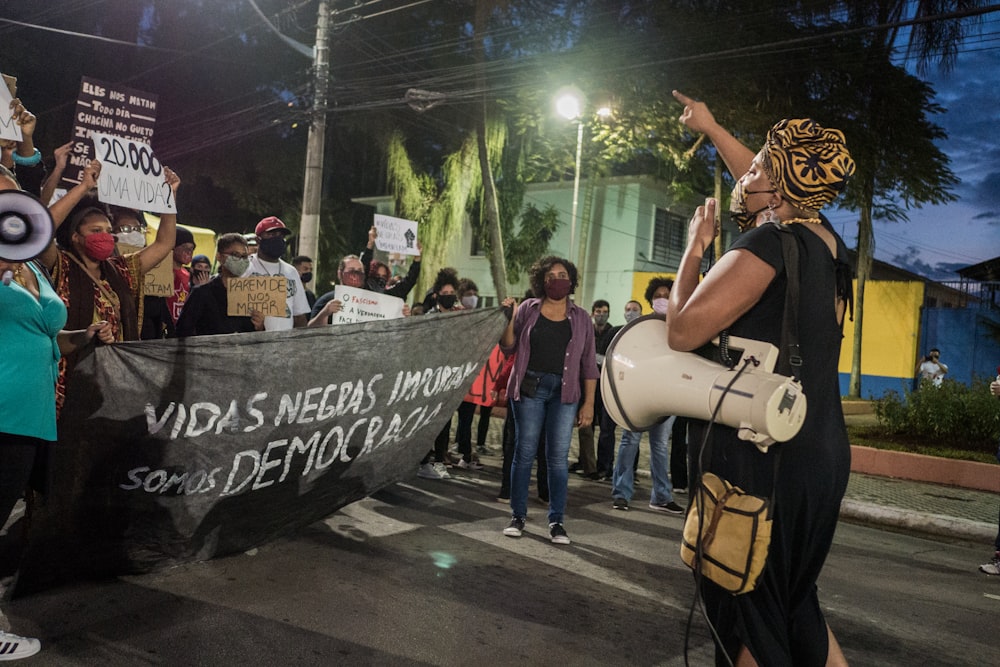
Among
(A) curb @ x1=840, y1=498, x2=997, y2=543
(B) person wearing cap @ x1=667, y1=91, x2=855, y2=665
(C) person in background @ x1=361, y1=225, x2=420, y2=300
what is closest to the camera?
(B) person wearing cap @ x1=667, y1=91, x2=855, y2=665

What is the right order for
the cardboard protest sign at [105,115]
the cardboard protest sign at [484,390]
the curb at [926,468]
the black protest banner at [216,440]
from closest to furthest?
1. the black protest banner at [216,440]
2. the cardboard protest sign at [105,115]
3. the cardboard protest sign at [484,390]
4. the curb at [926,468]

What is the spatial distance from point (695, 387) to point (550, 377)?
12.9 ft

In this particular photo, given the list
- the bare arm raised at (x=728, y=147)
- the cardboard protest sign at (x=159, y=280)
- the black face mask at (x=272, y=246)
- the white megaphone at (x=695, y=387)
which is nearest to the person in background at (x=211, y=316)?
the black face mask at (x=272, y=246)

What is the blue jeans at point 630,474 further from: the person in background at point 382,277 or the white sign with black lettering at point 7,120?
the white sign with black lettering at point 7,120

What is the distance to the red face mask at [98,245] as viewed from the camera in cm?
454

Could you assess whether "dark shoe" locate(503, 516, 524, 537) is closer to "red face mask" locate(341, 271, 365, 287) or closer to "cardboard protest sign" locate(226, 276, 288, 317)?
"cardboard protest sign" locate(226, 276, 288, 317)

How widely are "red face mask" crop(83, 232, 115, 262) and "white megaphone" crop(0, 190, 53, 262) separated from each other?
1.57 metres

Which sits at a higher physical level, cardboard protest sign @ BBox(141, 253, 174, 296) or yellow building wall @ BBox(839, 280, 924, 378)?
yellow building wall @ BBox(839, 280, 924, 378)

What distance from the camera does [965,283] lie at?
24.4m

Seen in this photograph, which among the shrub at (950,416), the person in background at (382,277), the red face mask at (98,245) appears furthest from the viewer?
the shrub at (950,416)

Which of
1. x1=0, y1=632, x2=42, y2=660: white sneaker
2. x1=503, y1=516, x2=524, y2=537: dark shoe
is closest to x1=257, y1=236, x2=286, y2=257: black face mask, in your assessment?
x1=503, y1=516, x2=524, y2=537: dark shoe

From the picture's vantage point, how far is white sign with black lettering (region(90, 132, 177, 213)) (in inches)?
205

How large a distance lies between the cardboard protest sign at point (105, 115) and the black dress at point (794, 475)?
5.99 metres

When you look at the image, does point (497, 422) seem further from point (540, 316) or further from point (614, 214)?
point (614, 214)
